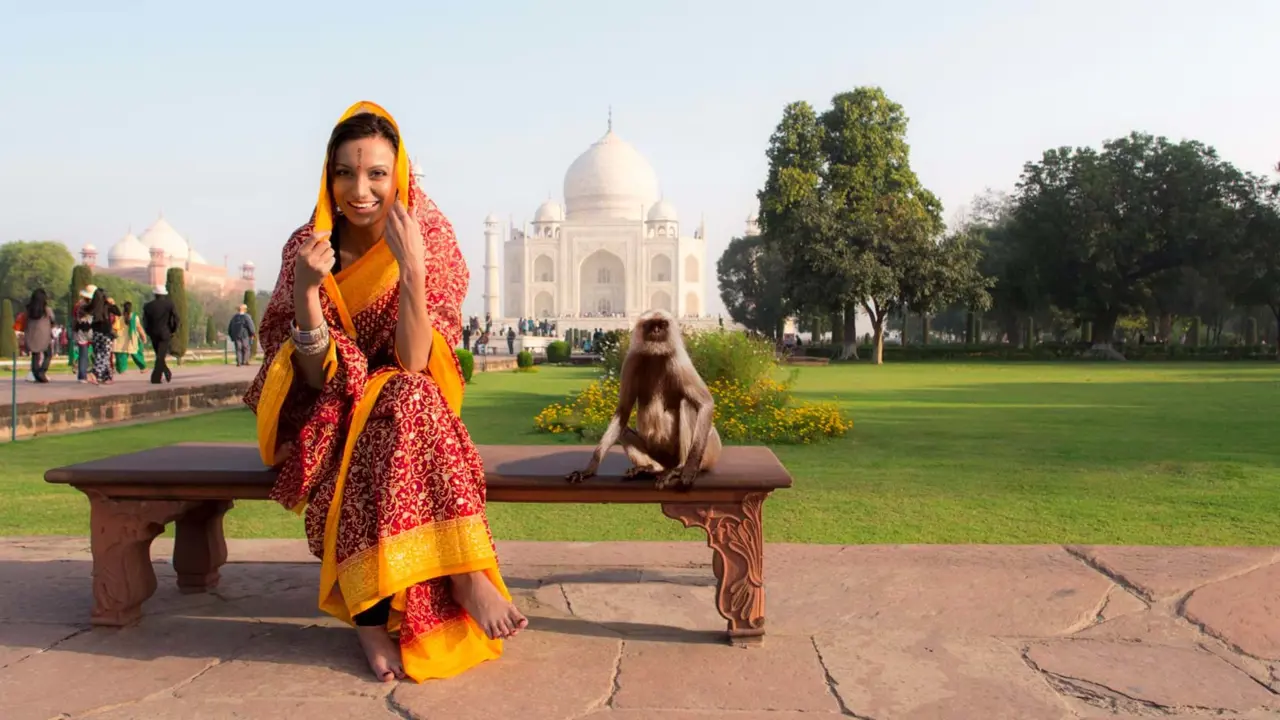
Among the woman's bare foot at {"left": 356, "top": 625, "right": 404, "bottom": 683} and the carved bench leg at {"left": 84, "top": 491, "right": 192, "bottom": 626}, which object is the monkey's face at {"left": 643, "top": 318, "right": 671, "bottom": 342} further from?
the carved bench leg at {"left": 84, "top": 491, "right": 192, "bottom": 626}

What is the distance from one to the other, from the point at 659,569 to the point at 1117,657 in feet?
4.83

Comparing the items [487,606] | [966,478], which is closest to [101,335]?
[966,478]

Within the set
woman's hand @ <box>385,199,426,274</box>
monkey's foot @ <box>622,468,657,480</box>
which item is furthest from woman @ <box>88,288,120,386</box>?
monkey's foot @ <box>622,468,657,480</box>

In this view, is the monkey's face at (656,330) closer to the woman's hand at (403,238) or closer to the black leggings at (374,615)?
the woman's hand at (403,238)

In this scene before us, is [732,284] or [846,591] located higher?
[732,284]

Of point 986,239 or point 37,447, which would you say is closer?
point 37,447

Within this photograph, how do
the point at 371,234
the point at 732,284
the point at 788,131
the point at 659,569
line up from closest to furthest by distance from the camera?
the point at 371,234 → the point at 659,569 → the point at 788,131 → the point at 732,284

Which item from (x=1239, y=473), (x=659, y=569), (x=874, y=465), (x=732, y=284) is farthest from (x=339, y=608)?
(x=732, y=284)

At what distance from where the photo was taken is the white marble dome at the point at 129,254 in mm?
61750

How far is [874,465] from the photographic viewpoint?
661cm

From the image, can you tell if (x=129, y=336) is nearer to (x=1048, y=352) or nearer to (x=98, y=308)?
(x=98, y=308)

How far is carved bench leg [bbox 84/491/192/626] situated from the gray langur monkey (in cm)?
115

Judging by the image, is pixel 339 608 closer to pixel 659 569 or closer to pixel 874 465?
pixel 659 569

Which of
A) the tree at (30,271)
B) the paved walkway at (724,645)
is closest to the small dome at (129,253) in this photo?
the tree at (30,271)
